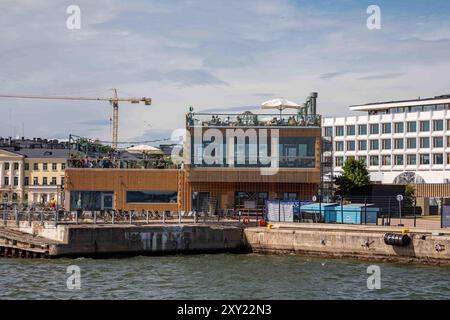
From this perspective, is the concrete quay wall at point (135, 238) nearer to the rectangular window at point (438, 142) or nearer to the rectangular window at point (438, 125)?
the rectangular window at point (438, 125)

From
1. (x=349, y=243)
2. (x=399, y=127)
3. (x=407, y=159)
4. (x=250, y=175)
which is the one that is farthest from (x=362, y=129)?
(x=349, y=243)

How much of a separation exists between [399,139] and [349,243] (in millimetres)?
70040

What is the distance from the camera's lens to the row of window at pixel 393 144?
106 m

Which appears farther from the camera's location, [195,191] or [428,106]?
[428,106]

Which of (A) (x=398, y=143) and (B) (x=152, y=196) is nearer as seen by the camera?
(B) (x=152, y=196)

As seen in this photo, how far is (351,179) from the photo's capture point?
253ft

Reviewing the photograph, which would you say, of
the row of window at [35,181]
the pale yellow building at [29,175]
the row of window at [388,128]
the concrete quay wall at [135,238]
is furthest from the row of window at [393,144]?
the concrete quay wall at [135,238]

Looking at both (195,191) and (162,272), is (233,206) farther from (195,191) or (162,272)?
(162,272)

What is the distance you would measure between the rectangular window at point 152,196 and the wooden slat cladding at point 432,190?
34647 millimetres

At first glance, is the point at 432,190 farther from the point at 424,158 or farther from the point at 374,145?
the point at 374,145

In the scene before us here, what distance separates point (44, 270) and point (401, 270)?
17026 millimetres
